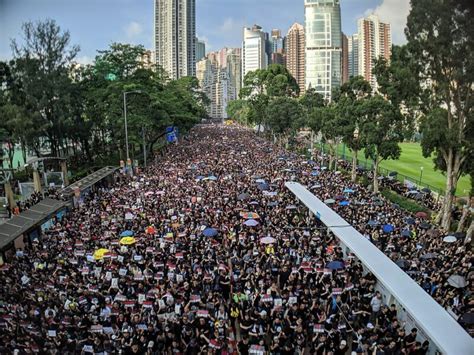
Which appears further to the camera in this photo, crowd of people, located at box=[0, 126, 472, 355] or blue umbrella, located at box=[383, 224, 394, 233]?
blue umbrella, located at box=[383, 224, 394, 233]

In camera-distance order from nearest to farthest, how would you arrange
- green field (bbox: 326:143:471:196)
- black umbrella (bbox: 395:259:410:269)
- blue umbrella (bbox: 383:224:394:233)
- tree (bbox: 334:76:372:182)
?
black umbrella (bbox: 395:259:410:269) < blue umbrella (bbox: 383:224:394:233) < tree (bbox: 334:76:372:182) < green field (bbox: 326:143:471:196)

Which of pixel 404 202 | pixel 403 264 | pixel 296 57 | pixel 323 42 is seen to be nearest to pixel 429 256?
pixel 403 264

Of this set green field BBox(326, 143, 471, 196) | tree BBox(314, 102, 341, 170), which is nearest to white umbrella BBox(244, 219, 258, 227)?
tree BBox(314, 102, 341, 170)

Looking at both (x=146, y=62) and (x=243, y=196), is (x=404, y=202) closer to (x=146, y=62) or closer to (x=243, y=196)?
(x=243, y=196)

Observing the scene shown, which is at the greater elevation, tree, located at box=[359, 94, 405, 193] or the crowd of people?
tree, located at box=[359, 94, 405, 193]

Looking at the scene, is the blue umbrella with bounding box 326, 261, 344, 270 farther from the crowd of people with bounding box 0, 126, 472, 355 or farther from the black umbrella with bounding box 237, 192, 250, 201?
the black umbrella with bounding box 237, 192, 250, 201

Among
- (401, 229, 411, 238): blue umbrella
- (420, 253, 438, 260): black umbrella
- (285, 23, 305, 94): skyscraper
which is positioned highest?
(285, 23, 305, 94): skyscraper

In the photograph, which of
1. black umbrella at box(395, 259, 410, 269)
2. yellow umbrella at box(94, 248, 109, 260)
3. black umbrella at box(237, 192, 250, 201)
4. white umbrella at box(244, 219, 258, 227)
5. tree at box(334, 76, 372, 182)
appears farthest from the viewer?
tree at box(334, 76, 372, 182)
